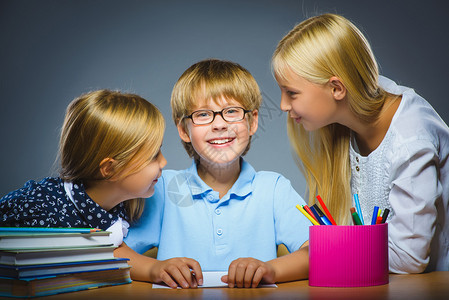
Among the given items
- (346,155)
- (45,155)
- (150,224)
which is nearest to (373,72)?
(346,155)

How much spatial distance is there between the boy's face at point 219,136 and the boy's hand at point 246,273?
438 millimetres

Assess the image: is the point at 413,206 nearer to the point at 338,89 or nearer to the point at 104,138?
the point at 338,89

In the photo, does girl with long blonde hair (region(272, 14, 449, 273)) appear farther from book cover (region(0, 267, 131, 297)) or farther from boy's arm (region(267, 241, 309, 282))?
book cover (region(0, 267, 131, 297))

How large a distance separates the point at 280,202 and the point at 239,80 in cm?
34

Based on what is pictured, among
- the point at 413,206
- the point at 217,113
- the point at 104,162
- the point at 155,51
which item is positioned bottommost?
the point at 413,206

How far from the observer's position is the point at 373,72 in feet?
4.22

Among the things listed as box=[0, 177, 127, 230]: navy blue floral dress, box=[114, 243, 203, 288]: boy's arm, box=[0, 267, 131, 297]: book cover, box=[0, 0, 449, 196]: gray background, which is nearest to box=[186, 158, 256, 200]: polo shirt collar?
box=[0, 177, 127, 230]: navy blue floral dress

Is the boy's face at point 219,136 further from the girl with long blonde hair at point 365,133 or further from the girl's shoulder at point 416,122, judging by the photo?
the girl's shoulder at point 416,122

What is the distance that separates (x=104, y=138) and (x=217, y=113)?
29cm

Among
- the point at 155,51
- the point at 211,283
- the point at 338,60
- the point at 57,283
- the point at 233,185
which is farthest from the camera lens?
the point at 155,51

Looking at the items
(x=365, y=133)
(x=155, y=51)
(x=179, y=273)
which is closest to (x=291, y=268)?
(x=179, y=273)

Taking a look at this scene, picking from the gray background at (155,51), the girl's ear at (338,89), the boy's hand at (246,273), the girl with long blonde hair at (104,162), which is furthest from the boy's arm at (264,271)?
the gray background at (155,51)

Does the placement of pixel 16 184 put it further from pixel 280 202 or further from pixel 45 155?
pixel 280 202

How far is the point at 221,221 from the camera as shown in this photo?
1.33 meters
